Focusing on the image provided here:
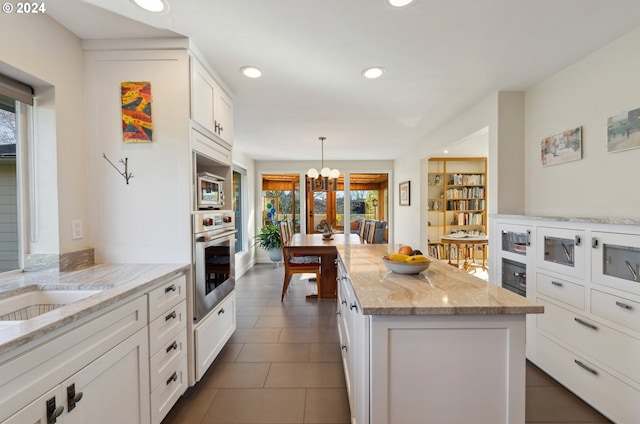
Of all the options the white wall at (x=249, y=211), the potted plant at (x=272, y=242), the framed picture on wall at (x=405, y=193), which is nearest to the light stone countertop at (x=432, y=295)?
the framed picture on wall at (x=405, y=193)

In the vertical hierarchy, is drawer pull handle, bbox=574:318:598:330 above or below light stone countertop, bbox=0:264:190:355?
below

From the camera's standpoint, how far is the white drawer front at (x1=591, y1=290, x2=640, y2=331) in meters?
1.49

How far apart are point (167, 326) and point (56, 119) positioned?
138 centimetres

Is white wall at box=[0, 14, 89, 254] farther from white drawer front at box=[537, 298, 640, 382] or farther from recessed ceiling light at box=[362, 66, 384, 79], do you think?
white drawer front at box=[537, 298, 640, 382]

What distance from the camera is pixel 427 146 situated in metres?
4.29

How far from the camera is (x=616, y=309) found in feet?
5.17

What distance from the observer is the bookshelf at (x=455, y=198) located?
19.1 ft

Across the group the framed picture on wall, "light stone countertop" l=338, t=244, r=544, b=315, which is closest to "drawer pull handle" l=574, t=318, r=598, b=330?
"light stone countertop" l=338, t=244, r=544, b=315

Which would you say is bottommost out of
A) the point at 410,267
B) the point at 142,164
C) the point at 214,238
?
the point at 410,267

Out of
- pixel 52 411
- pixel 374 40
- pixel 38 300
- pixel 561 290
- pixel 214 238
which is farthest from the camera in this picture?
pixel 214 238

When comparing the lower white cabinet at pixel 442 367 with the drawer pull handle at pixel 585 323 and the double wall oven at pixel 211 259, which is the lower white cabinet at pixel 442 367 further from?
the double wall oven at pixel 211 259

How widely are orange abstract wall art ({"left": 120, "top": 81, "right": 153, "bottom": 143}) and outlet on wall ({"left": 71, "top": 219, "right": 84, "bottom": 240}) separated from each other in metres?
0.59

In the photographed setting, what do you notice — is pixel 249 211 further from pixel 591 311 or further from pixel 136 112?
pixel 591 311

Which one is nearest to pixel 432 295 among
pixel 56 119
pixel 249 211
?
pixel 56 119
